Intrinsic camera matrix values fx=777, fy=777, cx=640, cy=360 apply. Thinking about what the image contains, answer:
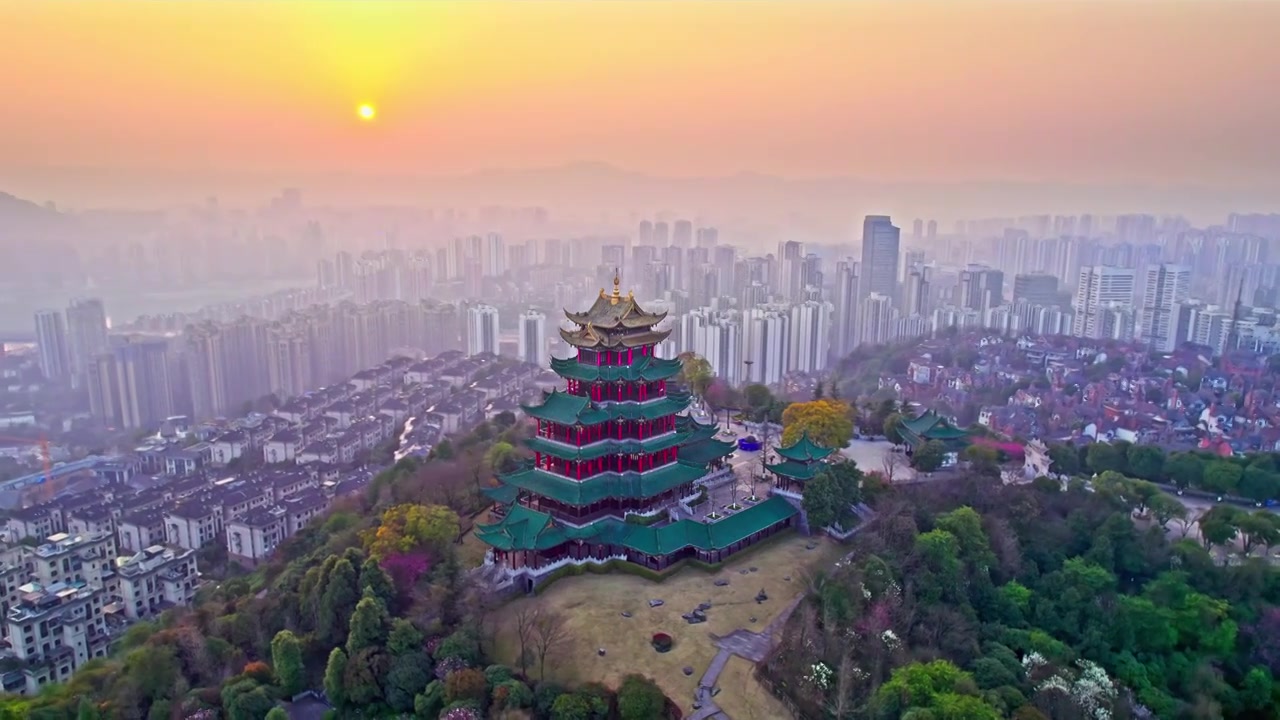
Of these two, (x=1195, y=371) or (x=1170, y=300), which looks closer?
(x=1195, y=371)

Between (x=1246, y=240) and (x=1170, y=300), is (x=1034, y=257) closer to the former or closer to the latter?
(x=1246, y=240)

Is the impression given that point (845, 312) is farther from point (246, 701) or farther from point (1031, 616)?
point (246, 701)

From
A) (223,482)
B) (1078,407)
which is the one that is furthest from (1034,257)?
(223,482)

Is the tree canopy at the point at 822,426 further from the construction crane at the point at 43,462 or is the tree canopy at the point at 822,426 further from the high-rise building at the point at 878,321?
the high-rise building at the point at 878,321

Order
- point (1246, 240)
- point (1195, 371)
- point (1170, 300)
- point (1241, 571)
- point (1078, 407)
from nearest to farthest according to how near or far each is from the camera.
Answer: point (1241, 571), point (1078, 407), point (1195, 371), point (1170, 300), point (1246, 240)

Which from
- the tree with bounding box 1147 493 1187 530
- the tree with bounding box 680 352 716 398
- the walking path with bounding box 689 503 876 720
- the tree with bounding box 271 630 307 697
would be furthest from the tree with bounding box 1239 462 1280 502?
the tree with bounding box 271 630 307 697
